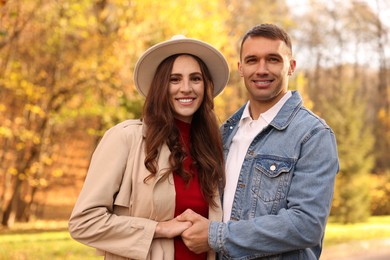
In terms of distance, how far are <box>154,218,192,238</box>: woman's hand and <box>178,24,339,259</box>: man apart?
32mm

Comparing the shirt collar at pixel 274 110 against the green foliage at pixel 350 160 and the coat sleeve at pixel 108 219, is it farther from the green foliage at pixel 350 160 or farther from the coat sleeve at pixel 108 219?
the green foliage at pixel 350 160

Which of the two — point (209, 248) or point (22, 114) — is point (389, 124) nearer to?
point (22, 114)

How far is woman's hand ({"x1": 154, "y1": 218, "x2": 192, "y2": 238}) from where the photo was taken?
327 centimetres

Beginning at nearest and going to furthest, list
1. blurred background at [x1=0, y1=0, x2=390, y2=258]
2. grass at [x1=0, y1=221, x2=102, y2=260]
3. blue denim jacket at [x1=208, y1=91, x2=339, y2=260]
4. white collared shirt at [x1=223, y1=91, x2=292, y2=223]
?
blue denim jacket at [x1=208, y1=91, x2=339, y2=260], white collared shirt at [x1=223, y1=91, x2=292, y2=223], grass at [x1=0, y1=221, x2=102, y2=260], blurred background at [x1=0, y1=0, x2=390, y2=258]

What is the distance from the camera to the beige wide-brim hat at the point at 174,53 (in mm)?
3572

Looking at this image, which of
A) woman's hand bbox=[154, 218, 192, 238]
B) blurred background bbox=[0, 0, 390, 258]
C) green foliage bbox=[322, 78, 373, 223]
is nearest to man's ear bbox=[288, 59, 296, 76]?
woman's hand bbox=[154, 218, 192, 238]

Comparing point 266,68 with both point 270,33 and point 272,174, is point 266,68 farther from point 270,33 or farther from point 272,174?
point 272,174

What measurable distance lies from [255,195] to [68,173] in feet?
81.7

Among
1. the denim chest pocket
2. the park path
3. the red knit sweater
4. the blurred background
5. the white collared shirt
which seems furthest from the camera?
the blurred background

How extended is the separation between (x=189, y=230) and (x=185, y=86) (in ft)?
2.84

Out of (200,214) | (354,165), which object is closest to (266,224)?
(200,214)

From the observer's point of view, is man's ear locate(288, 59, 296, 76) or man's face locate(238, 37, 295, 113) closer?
man's face locate(238, 37, 295, 113)

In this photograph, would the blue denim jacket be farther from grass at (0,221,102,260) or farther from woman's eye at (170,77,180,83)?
grass at (0,221,102,260)

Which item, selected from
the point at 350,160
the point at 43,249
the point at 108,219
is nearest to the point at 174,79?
the point at 108,219
